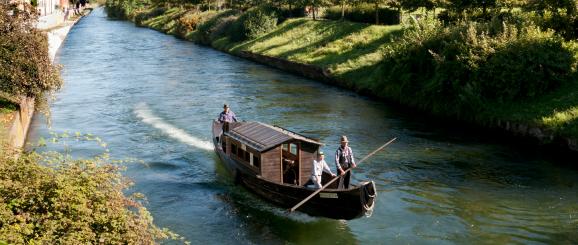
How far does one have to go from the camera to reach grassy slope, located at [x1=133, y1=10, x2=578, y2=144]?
97.7 ft

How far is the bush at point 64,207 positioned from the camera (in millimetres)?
12414

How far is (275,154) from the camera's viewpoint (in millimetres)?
21781

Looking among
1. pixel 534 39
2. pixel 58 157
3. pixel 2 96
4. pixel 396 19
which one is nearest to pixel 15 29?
Result: pixel 2 96

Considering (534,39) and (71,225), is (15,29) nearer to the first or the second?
(71,225)

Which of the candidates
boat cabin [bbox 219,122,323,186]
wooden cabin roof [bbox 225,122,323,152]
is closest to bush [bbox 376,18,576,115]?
wooden cabin roof [bbox 225,122,323,152]

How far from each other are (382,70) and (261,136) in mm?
20238

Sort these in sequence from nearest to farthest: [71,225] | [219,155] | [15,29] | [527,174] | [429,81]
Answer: [71,225] → [527,174] → [219,155] → [15,29] → [429,81]

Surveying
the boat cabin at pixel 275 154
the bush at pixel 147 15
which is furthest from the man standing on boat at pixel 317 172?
the bush at pixel 147 15

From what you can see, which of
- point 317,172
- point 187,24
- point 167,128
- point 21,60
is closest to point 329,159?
point 317,172

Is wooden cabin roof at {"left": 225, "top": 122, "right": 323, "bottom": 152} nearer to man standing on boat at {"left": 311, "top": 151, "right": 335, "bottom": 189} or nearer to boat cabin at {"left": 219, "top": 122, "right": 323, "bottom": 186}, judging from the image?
boat cabin at {"left": 219, "top": 122, "right": 323, "bottom": 186}

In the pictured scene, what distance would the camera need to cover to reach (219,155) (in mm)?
26797

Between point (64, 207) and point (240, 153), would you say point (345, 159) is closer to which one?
point (240, 153)

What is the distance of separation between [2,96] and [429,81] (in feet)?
76.4

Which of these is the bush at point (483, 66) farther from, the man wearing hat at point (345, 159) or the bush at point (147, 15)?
the bush at point (147, 15)
